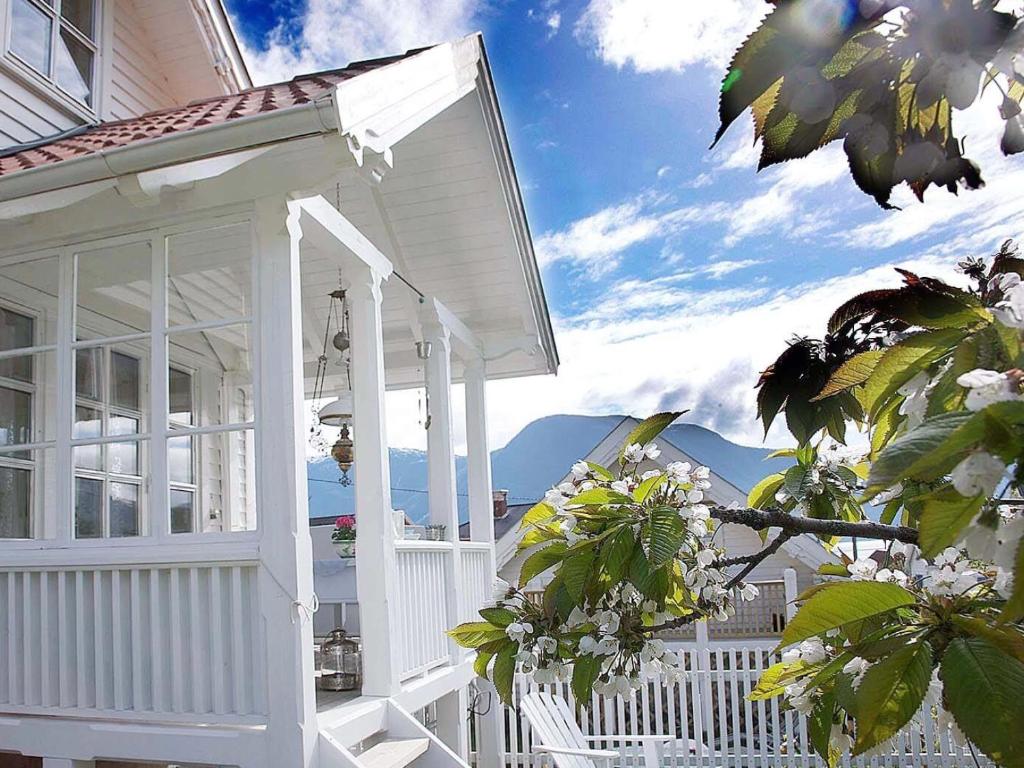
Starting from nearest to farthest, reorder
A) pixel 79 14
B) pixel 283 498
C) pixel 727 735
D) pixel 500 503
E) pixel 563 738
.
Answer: pixel 283 498, pixel 79 14, pixel 563 738, pixel 727 735, pixel 500 503

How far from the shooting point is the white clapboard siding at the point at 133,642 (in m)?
3.84

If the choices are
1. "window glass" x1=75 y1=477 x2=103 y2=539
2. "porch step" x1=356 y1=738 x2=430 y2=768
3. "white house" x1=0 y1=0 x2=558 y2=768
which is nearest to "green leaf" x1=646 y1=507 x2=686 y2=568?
"white house" x1=0 y1=0 x2=558 y2=768

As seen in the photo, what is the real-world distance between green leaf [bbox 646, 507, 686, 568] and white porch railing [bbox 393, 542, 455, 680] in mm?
3772

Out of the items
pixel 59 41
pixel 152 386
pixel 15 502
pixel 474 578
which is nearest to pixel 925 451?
pixel 152 386

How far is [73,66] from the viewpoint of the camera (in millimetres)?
6383

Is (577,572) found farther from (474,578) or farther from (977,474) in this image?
(474,578)

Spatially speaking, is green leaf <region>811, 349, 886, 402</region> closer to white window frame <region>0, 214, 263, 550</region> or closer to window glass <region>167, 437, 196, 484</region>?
white window frame <region>0, 214, 263, 550</region>

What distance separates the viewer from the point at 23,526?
15.1 feet

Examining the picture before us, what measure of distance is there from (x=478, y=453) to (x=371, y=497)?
248cm

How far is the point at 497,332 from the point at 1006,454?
6717 mm

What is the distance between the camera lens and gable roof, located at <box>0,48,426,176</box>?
3846mm

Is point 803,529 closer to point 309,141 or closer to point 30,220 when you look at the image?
point 309,141

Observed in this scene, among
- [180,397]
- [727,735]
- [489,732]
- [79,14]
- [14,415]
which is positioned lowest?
[727,735]

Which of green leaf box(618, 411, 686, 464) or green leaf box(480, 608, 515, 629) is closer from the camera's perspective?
green leaf box(618, 411, 686, 464)
